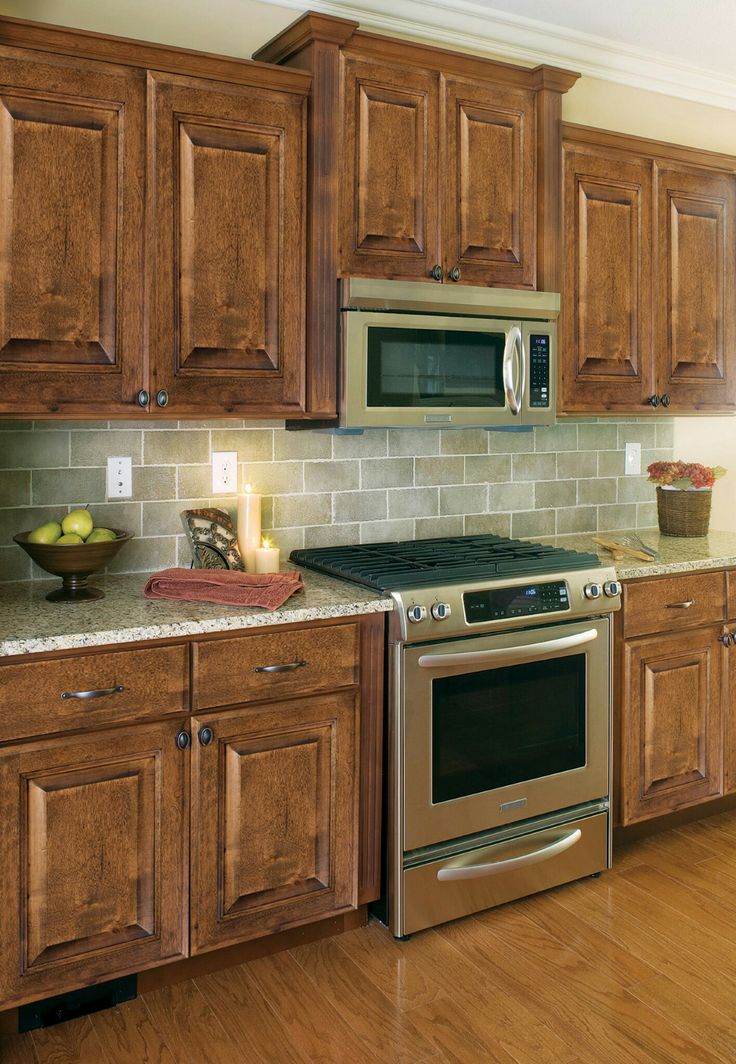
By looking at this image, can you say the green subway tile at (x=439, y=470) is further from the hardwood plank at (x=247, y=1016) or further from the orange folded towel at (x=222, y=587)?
the hardwood plank at (x=247, y=1016)

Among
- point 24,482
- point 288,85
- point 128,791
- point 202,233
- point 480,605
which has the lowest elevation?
point 128,791

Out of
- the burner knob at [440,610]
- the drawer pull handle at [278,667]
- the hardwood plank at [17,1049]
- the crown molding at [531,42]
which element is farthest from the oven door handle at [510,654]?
the crown molding at [531,42]

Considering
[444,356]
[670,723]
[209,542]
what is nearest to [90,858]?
[209,542]

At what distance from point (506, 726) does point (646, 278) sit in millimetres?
1653

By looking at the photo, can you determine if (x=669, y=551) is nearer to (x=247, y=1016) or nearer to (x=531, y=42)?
(x=531, y=42)

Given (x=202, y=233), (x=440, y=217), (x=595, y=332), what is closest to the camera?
(x=202, y=233)

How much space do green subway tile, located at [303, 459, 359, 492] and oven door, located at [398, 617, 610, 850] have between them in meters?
0.79

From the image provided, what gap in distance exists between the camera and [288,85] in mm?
2514

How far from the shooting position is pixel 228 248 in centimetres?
247

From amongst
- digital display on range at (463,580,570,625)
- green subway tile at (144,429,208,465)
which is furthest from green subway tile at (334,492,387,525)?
digital display on range at (463,580,570,625)

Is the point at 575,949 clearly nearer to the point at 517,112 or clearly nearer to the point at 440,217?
the point at 440,217

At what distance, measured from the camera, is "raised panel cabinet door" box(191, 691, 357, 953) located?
7.45 feet

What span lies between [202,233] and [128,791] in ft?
4.59

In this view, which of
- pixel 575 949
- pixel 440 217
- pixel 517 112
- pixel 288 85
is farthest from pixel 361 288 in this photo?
pixel 575 949
